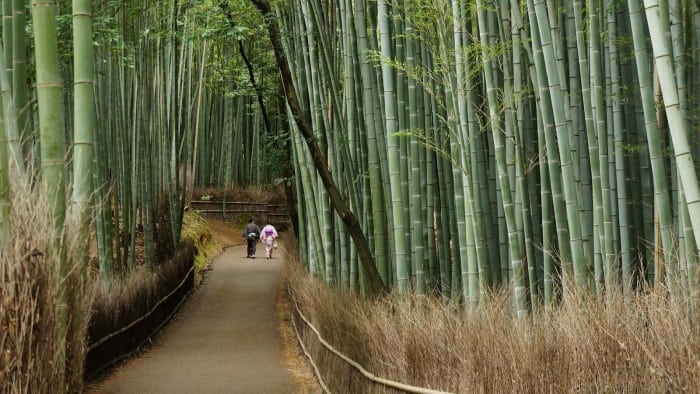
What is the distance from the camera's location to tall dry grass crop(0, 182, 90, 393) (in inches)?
105

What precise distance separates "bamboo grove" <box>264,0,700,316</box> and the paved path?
1.18 m

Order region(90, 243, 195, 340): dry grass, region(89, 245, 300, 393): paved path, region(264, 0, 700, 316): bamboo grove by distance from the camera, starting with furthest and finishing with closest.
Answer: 1. region(90, 243, 195, 340): dry grass
2. region(89, 245, 300, 393): paved path
3. region(264, 0, 700, 316): bamboo grove

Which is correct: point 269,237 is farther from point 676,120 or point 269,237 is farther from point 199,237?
point 676,120

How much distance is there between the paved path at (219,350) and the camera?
713cm

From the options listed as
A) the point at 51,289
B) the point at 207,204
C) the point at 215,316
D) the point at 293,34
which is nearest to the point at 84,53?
the point at 51,289

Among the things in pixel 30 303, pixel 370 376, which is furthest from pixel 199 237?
pixel 30 303

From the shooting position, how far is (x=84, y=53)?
3590 millimetres

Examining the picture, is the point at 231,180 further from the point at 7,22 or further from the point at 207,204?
the point at 7,22

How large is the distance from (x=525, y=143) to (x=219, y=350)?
14.6ft

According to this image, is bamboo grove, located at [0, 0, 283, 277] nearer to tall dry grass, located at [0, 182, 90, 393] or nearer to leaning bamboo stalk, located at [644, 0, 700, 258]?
tall dry grass, located at [0, 182, 90, 393]

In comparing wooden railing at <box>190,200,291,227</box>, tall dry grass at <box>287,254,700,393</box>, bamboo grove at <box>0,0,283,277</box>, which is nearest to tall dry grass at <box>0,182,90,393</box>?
bamboo grove at <box>0,0,283,277</box>

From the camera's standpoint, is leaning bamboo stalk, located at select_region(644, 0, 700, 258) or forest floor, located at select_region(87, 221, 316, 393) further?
forest floor, located at select_region(87, 221, 316, 393)

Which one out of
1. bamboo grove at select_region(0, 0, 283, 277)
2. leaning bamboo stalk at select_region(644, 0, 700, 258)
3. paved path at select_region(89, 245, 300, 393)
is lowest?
paved path at select_region(89, 245, 300, 393)

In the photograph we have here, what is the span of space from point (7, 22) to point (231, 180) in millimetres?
18970
